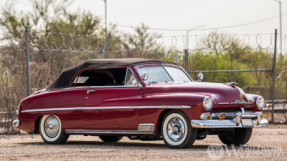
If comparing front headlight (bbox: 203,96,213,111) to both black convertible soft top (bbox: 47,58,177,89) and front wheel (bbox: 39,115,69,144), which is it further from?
front wheel (bbox: 39,115,69,144)

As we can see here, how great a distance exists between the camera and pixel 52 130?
10906mm

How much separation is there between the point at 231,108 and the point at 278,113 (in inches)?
325

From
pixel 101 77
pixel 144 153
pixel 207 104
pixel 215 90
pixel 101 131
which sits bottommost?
pixel 144 153

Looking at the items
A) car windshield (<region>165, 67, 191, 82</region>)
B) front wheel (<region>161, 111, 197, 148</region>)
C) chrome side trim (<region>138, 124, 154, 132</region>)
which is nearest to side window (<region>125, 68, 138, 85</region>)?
car windshield (<region>165, 67, 191, 82</region>)

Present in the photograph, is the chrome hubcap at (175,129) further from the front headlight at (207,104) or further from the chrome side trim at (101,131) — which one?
the front headlight at (207,104)

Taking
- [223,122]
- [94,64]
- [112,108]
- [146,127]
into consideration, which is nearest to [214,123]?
[223,122]

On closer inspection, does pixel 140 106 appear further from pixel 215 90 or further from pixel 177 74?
pixel 215 90

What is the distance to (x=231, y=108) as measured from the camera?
900cm

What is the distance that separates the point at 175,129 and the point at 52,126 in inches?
124

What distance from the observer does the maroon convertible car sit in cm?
885

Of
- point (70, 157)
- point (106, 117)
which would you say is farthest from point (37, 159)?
point (106, 117)

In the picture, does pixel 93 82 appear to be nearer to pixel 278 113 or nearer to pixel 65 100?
pixel 65 100

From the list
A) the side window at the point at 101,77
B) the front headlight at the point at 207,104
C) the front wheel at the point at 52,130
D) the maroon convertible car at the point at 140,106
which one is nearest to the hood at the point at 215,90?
the maroon convertible car at the point at 140,106

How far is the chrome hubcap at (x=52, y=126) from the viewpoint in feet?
35.6
